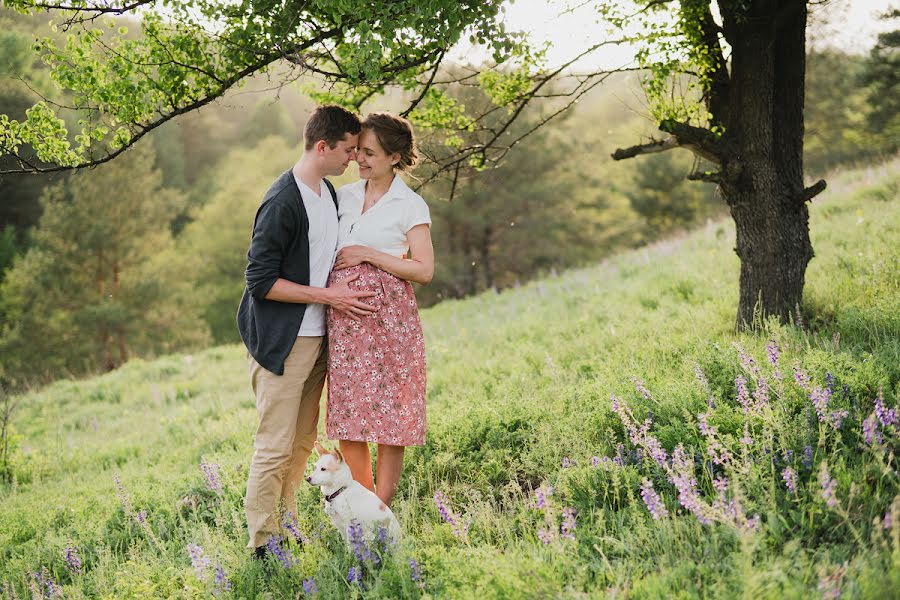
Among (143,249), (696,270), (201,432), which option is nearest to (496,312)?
(696,270)

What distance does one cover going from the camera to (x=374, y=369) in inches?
153

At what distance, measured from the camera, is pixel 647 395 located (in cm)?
434

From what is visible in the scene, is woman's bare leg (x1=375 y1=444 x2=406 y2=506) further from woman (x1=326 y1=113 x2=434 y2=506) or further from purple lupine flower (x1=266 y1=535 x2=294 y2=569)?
purple lupine flower (x1=266 y1=535 x2=294 y2=569)

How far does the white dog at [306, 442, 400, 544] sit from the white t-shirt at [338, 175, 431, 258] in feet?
4.36

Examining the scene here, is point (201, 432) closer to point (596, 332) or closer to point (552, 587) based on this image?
point (596, 332)

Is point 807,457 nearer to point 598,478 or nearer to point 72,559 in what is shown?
point 598,478

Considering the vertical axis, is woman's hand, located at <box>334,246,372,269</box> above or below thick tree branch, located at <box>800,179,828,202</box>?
below

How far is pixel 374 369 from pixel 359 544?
3.36 feet

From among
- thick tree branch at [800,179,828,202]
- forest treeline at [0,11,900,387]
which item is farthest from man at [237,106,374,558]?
forest treeline at [0,11,900,387]

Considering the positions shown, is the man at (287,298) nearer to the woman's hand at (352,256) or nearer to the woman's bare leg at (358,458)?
the woman's hand at (352,256)

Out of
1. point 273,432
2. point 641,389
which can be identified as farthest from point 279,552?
point 641,389

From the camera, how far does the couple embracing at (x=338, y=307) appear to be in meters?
3.79

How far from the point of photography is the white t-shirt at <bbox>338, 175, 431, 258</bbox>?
13.1 feet

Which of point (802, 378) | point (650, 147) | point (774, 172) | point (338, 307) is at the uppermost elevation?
point (650, 147)
